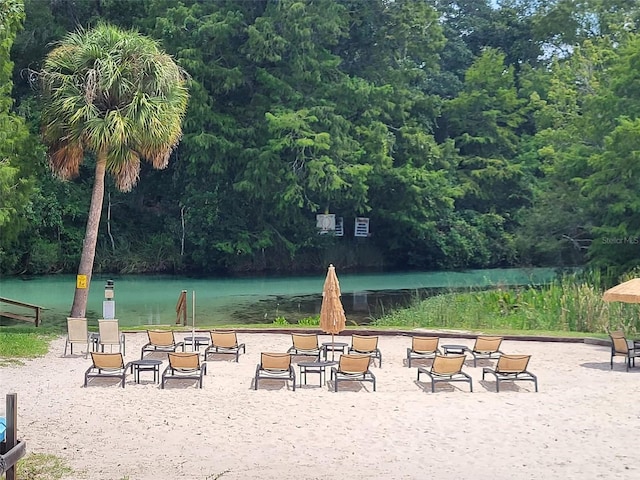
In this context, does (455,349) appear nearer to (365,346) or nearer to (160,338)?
(365,346)

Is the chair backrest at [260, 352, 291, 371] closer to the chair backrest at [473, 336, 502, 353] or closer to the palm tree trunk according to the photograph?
the chair backrest at [473, 336, 502, 353]

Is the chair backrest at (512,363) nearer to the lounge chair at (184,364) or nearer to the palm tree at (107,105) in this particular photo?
the lounge chair at (184,364)

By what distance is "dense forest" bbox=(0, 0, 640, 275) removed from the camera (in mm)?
38688

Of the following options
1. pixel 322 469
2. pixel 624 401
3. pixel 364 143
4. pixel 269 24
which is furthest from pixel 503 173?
pixel 322 469

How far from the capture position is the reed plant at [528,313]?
20719 millimetres

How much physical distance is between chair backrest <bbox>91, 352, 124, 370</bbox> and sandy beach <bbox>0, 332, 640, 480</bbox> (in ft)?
1.04

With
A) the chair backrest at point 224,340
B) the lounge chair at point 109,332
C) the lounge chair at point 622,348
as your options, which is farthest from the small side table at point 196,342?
the lounge chair at point 622,348

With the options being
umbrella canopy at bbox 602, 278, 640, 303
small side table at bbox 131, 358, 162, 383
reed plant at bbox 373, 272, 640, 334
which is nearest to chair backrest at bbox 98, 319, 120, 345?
small side table at bbox 131, 358, 162, 383

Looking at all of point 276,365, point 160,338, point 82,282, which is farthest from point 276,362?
point 82,282

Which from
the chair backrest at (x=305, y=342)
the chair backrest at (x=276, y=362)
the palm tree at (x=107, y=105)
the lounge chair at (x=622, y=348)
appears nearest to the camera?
the chair backrest at (x=276, y=362)

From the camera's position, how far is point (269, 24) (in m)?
40.2

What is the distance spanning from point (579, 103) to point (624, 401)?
33.2 metres

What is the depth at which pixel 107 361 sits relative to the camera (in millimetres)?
13328

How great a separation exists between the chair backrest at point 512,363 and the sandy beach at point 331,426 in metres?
0.38
